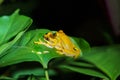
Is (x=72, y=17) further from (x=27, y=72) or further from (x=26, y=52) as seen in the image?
(x=26, y=52)

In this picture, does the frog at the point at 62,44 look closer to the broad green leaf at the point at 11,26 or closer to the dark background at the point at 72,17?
the broad green leaf at the point at 11,26

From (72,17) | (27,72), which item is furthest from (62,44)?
(72,17)

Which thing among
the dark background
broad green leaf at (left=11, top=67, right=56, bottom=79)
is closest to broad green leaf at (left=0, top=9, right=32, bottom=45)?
broad green leaf at (left=11, top=67, right=56, bottom=79)

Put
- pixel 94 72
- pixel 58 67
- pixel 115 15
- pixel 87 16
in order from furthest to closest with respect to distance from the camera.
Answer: pixel 87 16, pixel 115 15, pixel 58 67, pixel 94 72

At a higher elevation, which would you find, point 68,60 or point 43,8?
point 68,60

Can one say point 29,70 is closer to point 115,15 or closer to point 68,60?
point 68,60

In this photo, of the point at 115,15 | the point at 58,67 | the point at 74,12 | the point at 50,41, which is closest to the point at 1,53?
the point at 50,41

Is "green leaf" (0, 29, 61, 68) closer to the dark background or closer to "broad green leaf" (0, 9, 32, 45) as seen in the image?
"broad green leaf" (0, 9, 32, 45)
